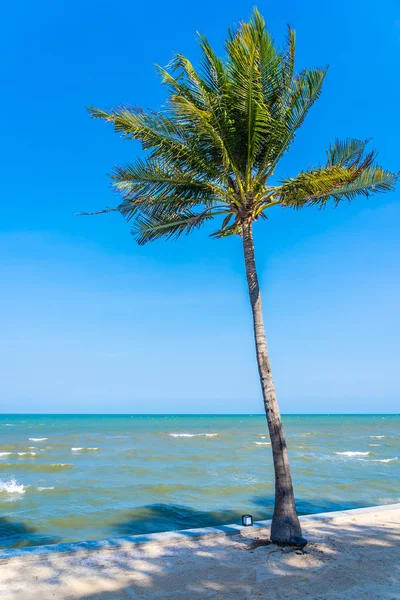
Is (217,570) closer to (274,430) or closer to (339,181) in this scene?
(274,430)

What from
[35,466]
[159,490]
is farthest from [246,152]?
[35,466]

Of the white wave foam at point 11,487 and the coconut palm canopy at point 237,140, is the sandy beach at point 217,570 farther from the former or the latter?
the white wave foam at point 11,487

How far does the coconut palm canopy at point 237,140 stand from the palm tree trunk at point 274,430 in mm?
939

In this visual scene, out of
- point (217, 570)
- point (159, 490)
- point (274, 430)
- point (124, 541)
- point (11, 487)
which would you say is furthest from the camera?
point (11, 487)

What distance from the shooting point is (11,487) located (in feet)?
57.7

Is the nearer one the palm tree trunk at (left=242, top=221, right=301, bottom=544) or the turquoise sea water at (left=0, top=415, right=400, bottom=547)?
the palm tree trunk at (left=242, top=221, right=301, bottom=544)

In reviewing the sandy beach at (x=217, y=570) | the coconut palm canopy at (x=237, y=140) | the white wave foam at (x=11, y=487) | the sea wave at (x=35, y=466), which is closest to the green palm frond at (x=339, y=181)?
the coconut palm canopy at (x=237, y=140)

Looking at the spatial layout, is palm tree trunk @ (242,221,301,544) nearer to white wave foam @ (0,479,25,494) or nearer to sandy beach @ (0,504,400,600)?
sandy beach @ (0,504,400,600)

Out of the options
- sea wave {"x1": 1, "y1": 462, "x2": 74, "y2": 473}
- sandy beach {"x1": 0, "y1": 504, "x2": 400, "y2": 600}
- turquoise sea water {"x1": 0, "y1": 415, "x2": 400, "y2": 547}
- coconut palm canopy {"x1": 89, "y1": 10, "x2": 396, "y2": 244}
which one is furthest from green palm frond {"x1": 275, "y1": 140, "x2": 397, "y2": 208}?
sea wave {"x1": 1, "y1": 462, "x2": 74, "y2": 473}

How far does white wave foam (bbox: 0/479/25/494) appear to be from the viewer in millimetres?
16786

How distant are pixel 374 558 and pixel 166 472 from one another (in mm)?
15661

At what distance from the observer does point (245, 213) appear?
7.92 metres

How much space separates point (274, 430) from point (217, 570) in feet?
7.17

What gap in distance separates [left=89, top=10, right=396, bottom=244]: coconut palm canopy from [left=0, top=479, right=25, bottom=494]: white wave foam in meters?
13.5
